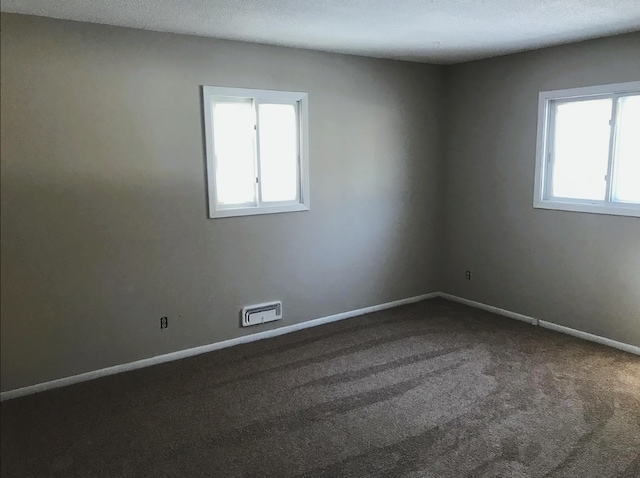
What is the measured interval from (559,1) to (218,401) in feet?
10.4

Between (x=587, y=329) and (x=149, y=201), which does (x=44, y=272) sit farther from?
(x=587, y=329)

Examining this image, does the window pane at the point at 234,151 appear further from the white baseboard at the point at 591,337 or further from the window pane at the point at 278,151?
the white baseboard at the point at 591,337

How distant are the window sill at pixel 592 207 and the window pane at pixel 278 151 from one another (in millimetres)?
2177

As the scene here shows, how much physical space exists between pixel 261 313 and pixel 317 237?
84cm

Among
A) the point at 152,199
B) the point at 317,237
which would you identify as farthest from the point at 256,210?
the point at 152,199

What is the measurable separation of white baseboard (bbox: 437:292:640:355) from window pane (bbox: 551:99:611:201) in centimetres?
113

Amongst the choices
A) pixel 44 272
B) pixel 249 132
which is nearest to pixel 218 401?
pixel 44 272

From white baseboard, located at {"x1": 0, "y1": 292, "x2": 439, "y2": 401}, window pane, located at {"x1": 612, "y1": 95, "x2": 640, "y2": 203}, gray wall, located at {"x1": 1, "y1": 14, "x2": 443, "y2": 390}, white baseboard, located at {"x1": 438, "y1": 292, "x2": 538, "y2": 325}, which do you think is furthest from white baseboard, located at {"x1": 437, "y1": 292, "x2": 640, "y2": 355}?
window pane, located at {"x1": 612, "y1": 95, "x2": 640, "y2": 203}

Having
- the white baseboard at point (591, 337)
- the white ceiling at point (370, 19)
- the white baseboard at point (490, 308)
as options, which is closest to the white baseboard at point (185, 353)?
the white baseboard at point (490, 308)

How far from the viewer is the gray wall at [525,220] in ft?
12.9

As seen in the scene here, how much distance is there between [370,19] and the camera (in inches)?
129

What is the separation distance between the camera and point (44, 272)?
3.29 m

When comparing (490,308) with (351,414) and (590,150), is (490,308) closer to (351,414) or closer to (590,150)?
(590,150)

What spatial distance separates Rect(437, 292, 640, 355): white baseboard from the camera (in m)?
3.97
